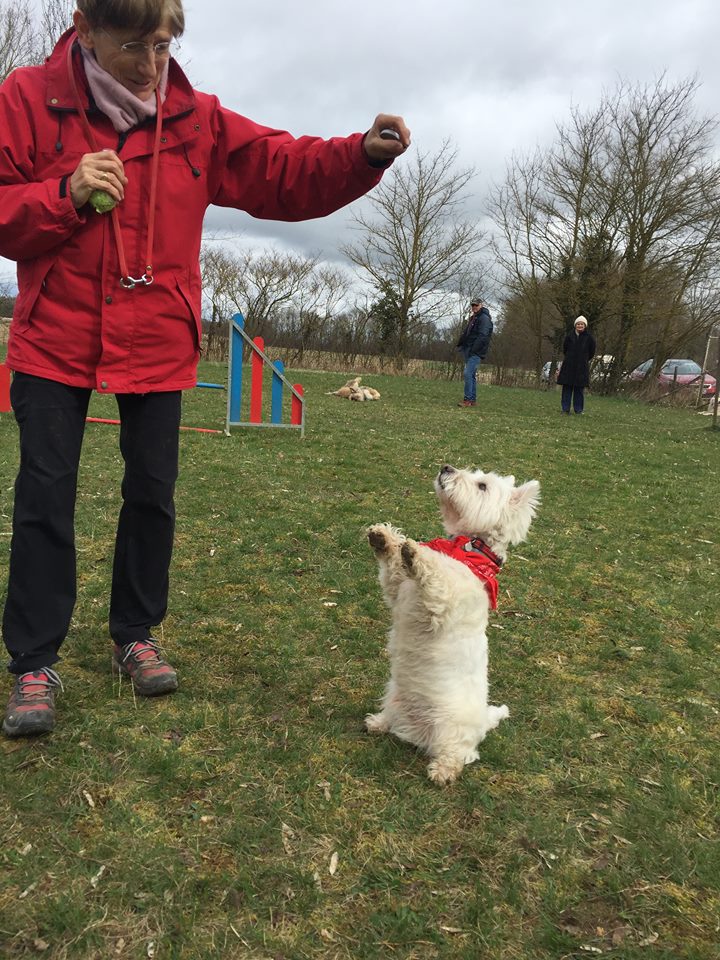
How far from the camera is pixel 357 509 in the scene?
598cm

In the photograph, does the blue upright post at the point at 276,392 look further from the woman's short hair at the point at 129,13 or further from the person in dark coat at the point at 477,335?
the woman's short hair at the point at 129,13

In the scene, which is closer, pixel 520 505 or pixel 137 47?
pixel 137 47

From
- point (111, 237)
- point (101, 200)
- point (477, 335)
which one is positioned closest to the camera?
point (101, 200)

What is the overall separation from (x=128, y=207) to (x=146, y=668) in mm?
1805

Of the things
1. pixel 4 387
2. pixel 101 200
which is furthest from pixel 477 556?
pixel 4 387

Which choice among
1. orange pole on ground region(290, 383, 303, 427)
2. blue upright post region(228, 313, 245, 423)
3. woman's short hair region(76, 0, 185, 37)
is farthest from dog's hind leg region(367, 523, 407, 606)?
orange pole on ground region(290, 383, 303, 427)

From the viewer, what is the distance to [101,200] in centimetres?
211

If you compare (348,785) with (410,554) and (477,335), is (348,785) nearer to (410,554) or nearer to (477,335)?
(410,554)

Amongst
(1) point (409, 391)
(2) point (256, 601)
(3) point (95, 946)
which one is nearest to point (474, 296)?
(1) point (409, 391)

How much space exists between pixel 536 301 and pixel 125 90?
1086 inches

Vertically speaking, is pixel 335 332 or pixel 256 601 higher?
pixel 335 332

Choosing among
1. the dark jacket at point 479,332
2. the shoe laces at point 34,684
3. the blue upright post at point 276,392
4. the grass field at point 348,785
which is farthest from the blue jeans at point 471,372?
the shoe laces at point 34,684

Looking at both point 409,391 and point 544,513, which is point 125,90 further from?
point 409,391

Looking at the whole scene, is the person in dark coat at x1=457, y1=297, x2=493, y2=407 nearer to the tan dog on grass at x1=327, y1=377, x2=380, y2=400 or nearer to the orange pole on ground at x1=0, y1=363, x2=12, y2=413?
the tan dog on grass at x1=327, y1=377, x2=380, y2=400
